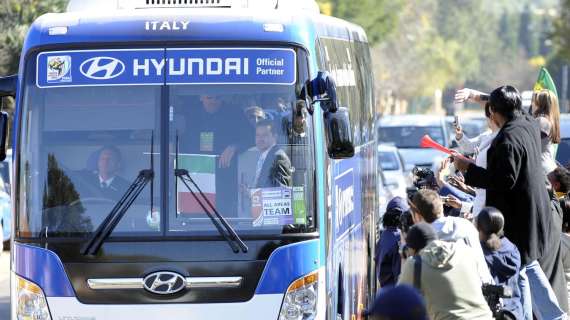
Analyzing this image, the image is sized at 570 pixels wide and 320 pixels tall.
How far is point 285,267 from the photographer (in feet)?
26.4

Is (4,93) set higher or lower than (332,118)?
higher

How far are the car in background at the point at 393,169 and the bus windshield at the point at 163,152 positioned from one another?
16.8 m

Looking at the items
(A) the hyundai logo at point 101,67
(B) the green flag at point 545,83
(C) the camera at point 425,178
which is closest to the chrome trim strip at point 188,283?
(A) the hyundai logo at point 101,67

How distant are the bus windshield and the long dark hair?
1.08 metres

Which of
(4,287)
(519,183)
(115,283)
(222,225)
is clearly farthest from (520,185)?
(4,287)

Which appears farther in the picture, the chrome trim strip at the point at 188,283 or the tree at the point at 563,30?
the tree at the point at 563,30

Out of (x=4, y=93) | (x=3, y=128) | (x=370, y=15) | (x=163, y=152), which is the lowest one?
(x=163, y=152)

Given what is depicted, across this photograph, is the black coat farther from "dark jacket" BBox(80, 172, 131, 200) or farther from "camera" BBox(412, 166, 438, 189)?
"camera" BBox(412, 166, 438, 189)

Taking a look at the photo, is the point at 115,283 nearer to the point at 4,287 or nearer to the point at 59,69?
A: the point at 59,69

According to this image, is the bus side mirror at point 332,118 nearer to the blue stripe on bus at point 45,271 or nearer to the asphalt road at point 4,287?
the blue stripe on bus at point 45,271

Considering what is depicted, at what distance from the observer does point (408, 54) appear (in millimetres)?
97250

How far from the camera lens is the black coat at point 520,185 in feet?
28.0

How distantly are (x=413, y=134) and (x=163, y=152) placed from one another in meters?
23.4

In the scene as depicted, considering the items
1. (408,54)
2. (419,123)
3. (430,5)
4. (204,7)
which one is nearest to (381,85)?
(408,54)
